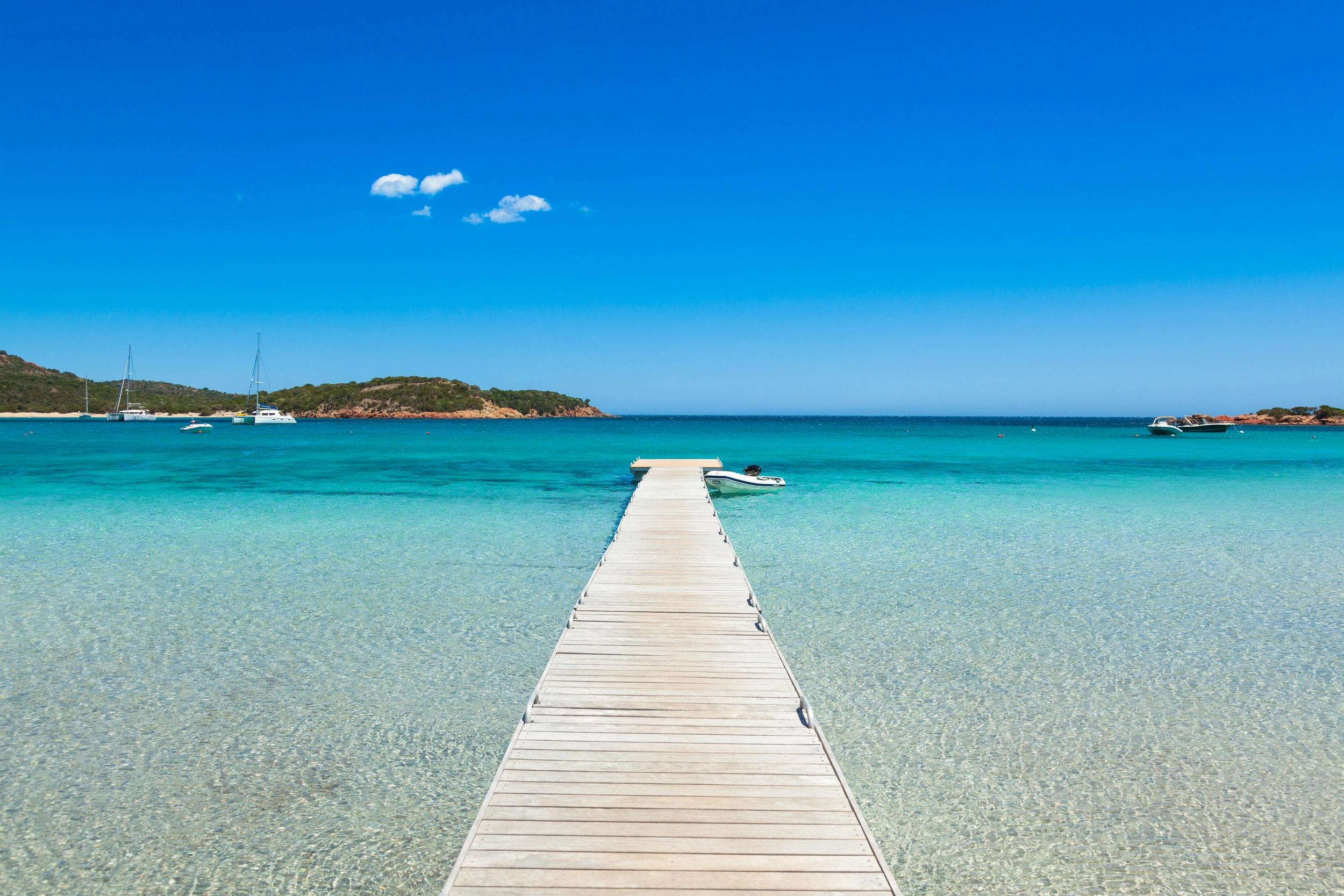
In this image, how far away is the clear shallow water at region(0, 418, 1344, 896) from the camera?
4.99 m

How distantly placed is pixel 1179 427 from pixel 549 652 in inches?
3593

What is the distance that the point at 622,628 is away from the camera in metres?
7.86

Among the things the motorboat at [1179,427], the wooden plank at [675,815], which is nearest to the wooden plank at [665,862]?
the wooden plank at [675,815]

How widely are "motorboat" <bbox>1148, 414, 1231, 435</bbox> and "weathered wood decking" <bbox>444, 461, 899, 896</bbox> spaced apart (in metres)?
85.5

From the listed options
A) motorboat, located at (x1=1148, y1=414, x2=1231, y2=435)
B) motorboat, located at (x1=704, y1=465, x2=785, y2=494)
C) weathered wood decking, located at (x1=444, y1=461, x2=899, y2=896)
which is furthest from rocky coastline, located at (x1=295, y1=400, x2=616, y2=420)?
weathered wood decking, located at (x1=444, y1=461, x2=899, y2=896)

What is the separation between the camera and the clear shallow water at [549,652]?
499 cm

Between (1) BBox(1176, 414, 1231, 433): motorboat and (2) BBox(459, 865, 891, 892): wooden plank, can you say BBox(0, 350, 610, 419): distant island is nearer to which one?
(1) BBox(1176, 414, 1231, 433): motorboat

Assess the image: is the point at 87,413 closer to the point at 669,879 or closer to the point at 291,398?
the point at 291,398

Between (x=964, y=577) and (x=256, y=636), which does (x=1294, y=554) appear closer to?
(x=964, y=577)

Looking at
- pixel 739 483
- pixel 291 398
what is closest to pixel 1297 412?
pixel 739 483

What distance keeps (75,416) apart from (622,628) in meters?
151

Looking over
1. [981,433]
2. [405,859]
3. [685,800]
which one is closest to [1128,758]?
[685,800]

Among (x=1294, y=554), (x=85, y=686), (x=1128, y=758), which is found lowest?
(x=85, y=686)

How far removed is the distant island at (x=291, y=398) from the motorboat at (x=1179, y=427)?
125404mm
